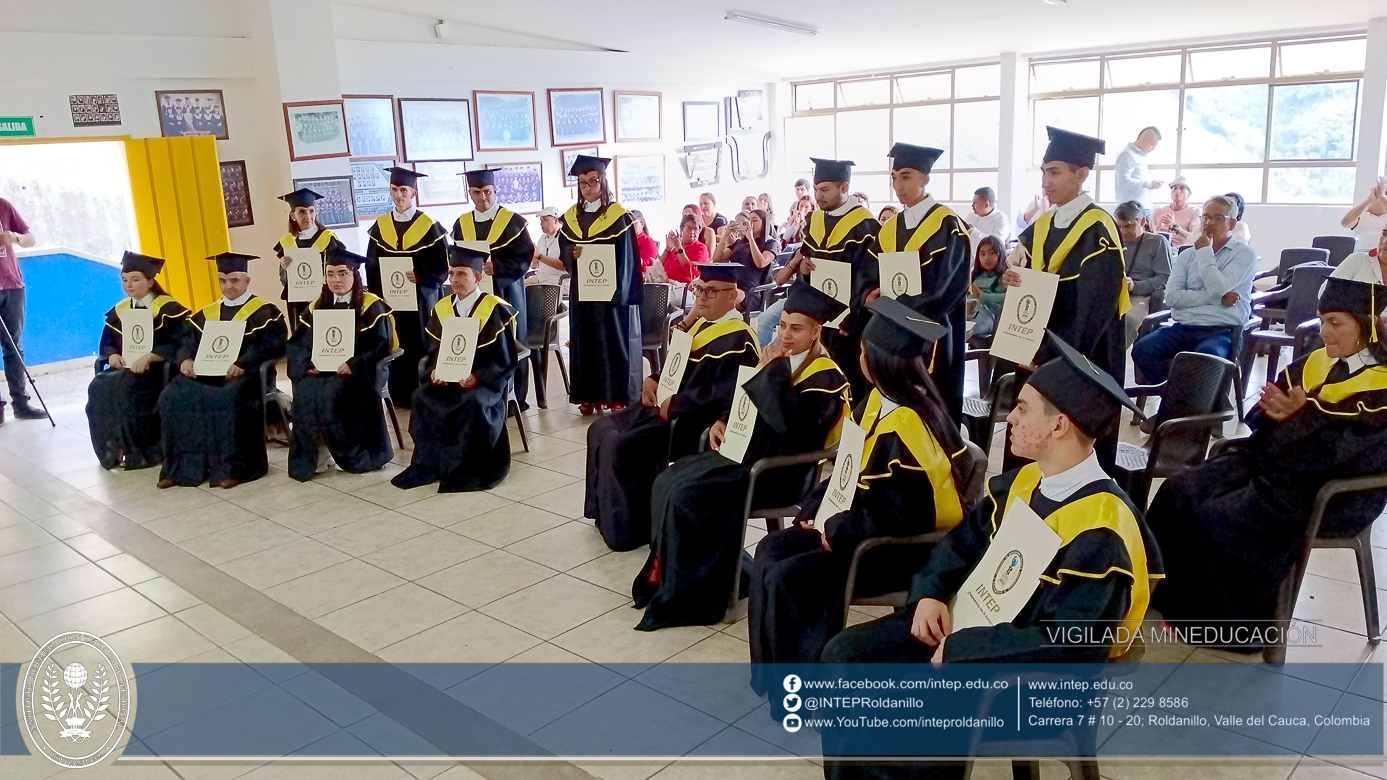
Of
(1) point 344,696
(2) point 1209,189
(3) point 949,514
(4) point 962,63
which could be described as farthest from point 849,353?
(4) point 962,63

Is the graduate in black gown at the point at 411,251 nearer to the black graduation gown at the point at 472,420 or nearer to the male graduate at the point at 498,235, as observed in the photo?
the male graduate at the point at 498,235

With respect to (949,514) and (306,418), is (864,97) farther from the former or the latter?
(949,514)

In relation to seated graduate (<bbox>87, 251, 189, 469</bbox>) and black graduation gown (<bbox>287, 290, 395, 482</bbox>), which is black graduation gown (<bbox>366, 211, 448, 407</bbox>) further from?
seated graduate (<bbox>87, 251, 189, 469</bbox>)

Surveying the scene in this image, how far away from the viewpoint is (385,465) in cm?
617

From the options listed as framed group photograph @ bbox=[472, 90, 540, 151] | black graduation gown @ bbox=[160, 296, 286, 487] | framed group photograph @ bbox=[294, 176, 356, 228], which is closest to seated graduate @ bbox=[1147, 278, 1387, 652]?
black graduation gown @ bbox=[160, 296, 286, 487]

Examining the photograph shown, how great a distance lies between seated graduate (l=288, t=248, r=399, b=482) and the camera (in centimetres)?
592

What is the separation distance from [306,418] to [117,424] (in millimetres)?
1411

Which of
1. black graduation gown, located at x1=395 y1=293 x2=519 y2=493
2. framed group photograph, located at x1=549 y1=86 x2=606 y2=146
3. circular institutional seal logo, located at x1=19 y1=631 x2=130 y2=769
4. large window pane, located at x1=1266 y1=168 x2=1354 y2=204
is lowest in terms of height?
circular institutional seal logo, located at x1=19 y1=631 x2=130 y2=769

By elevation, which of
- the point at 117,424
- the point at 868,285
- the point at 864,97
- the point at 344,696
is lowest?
the point at 344,696

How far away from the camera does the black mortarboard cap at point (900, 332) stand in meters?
2.84

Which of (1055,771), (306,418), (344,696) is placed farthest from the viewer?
(306,418)

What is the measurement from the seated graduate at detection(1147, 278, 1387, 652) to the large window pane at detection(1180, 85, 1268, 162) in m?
10.4

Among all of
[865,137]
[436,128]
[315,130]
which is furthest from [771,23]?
[315,130]

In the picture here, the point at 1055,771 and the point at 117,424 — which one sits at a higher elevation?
the point at 117,424
